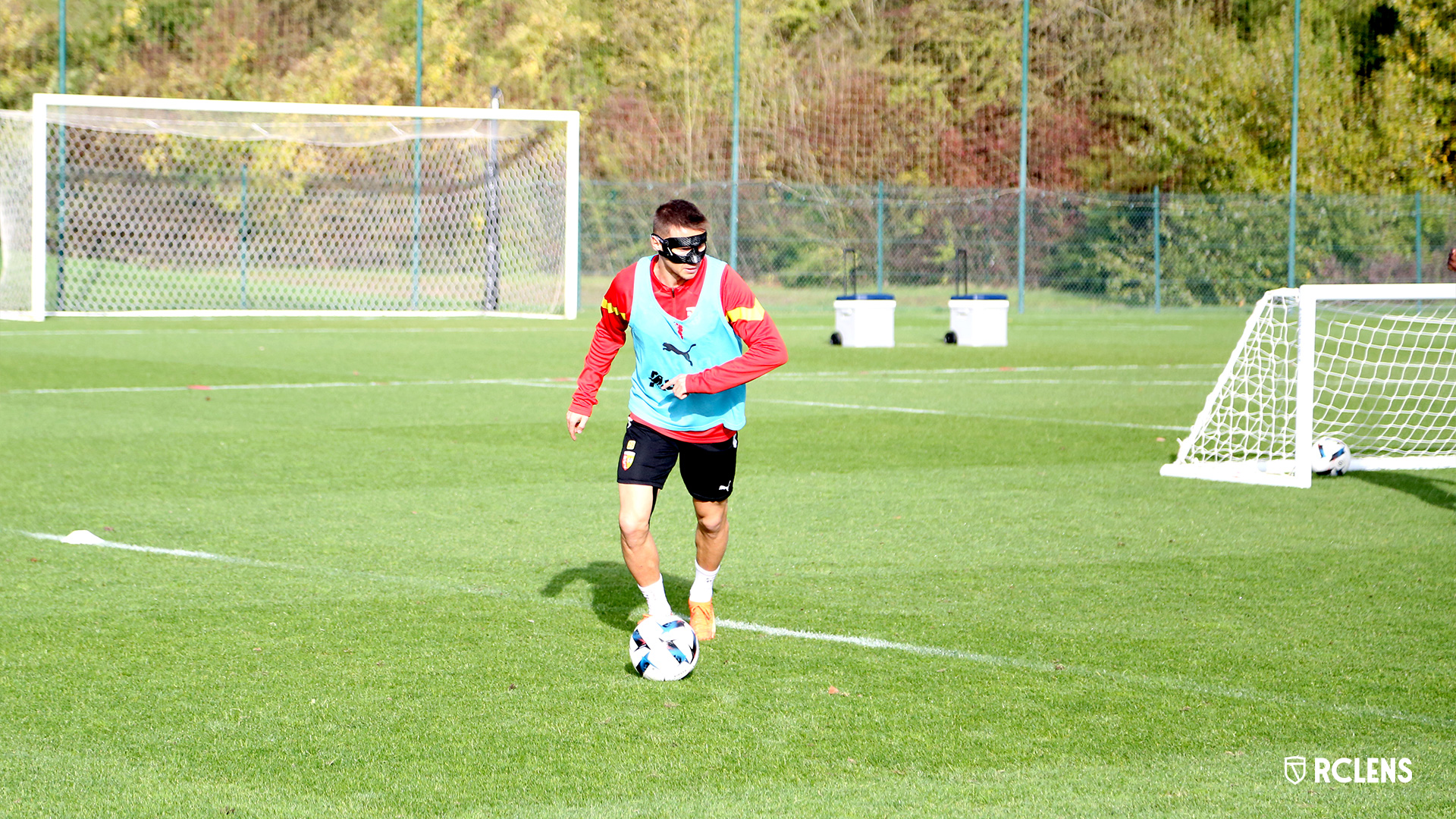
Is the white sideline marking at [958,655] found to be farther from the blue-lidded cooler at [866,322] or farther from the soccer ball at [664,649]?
the blue-lidded cooler at [866,322]

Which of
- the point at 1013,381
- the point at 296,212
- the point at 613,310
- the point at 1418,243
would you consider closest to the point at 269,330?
the point at 296,212

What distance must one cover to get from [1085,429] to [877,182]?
21.5 meters

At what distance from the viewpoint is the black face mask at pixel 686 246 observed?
5711mm

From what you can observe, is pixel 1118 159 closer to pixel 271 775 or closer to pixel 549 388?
pixel 549 388

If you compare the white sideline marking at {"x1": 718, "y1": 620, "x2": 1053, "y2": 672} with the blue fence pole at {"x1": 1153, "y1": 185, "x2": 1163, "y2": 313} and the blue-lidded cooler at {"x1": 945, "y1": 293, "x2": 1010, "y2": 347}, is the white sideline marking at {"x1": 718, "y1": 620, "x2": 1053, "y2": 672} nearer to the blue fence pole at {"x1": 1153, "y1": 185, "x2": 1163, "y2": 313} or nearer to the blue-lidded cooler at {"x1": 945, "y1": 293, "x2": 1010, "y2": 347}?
the blue-lidded cooler at {"x1": 945, "y1": 293, "x2": 1010, "y2": 347}

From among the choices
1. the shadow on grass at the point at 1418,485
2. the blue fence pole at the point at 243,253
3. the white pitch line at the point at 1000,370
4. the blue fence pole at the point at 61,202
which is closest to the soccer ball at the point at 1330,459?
the shadow on grass at the point at 1418,485

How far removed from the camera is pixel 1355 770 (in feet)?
15.1

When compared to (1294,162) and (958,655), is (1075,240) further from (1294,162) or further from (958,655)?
(958,655)

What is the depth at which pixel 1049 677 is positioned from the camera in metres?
5.54

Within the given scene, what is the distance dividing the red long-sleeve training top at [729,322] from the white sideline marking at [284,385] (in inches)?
390

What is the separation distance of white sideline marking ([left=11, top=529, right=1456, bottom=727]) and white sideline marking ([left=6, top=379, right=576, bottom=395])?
7.91 meters

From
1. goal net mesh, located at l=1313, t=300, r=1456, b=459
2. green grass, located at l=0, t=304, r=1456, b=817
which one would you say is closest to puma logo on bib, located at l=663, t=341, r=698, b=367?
green grass, located at l=0, t=304, r=1456, b=817

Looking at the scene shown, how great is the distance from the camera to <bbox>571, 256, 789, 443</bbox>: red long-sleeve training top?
573cm

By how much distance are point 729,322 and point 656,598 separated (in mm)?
1033
